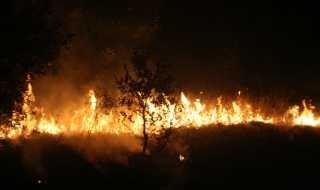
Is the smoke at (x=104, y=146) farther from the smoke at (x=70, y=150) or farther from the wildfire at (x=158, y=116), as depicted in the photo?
the wildfire at (x=158, y=116)

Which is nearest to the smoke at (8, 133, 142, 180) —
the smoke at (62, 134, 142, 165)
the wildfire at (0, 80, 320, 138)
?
the smoke at (62, 134, 142, 165)

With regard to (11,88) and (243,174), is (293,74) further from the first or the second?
(11,88)

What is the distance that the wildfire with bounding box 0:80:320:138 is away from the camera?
9812 millimetres

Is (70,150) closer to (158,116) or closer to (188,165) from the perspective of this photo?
(158,116)

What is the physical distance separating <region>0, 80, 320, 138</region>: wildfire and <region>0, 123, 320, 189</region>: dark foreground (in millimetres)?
877

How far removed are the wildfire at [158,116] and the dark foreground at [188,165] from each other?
877mm

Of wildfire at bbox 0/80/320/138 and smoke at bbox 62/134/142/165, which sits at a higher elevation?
wildfire at bbox 0/80/320/138

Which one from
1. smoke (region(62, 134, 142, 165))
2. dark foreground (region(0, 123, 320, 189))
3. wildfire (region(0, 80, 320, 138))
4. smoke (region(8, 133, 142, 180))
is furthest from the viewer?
wildfire (region(0, 80, 320, 138))

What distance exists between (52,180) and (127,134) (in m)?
3.28

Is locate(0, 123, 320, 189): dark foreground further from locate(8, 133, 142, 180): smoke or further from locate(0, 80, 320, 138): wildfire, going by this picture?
locate(0, 80, 320, 138): wildfire

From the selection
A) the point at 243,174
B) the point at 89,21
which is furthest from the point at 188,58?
the point at 243,174

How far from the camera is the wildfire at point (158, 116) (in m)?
9.81

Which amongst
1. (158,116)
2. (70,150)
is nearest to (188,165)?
(158,116)

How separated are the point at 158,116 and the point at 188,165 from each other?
177 centimetres
